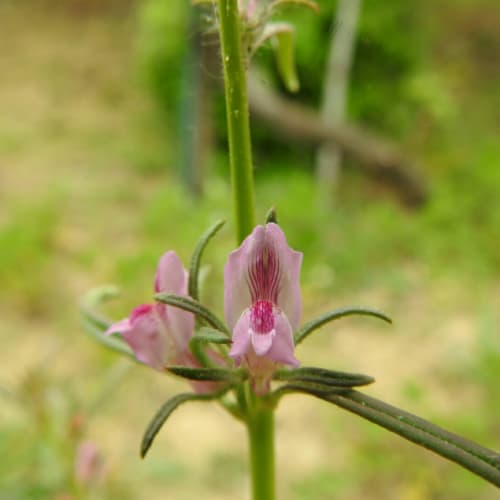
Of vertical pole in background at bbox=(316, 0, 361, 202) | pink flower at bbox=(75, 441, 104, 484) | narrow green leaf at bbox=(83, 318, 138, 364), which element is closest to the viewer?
narrow green leaf at bbox=(83, 318, 138, 364)

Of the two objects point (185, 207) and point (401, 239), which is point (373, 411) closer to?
point (185, 207)

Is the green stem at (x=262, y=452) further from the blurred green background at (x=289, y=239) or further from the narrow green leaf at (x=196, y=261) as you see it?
the blurred green background at (x=289, y=239)

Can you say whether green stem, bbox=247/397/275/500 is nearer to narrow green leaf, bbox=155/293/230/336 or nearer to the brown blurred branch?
narrow green leaf, bbox=155/293/230/336

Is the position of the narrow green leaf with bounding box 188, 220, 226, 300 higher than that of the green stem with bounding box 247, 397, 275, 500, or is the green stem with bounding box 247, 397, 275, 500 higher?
the narrow green leaf with bounding box 188, 220, 226, 300

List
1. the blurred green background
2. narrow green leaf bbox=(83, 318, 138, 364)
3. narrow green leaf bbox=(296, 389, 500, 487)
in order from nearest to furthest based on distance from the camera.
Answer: narrow green leaf bbox=(296, 389, 500, 487)
narrow green leaf bbox=(83, 318, 138, 364)
the blurred green background

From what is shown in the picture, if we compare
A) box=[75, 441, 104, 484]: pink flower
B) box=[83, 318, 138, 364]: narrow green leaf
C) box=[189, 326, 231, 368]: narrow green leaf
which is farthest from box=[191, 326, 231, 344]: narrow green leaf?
box=[75, 441, 104, 484]: pink flower

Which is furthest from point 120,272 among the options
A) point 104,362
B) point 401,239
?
point 401,239

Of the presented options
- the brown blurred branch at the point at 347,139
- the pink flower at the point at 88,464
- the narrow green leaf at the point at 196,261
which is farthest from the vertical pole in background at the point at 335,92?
the narrow green leaf at the point at 196,261

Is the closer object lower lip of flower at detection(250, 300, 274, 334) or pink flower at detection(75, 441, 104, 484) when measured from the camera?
lower lip of flower at detection(250, 300, 274, 334)
